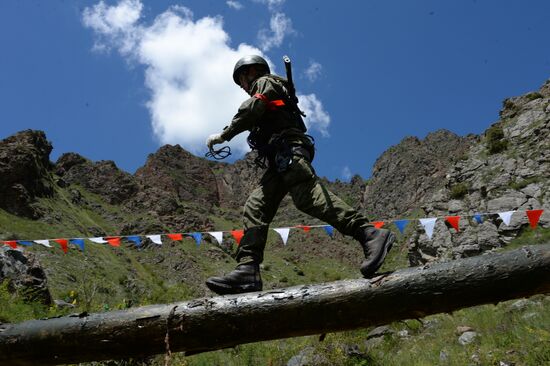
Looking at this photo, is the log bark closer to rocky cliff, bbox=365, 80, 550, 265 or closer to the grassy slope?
the grassy slope

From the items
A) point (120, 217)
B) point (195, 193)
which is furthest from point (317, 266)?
point (195, 193)

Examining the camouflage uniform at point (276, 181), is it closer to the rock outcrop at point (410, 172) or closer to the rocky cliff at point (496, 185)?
the rocky cliff at point (496, 185)

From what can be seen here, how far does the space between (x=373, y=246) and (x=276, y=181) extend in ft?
3.48

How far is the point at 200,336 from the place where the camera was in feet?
10.3

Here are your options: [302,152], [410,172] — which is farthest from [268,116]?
[410,172]

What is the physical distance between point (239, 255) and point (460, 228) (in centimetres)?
1866

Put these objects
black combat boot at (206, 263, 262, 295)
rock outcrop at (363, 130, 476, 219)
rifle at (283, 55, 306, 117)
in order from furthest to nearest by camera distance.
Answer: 1. rock outcrop at (363, 130, 476, 219)
2. rifle at (283, 55, 306, 117)
3. black combat boot at (206, 263, 262, 295)

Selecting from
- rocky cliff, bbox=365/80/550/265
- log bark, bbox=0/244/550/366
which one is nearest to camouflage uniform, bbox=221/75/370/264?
log bark, bbox=0/244/550/366

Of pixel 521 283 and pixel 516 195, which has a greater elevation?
pixel 516 195

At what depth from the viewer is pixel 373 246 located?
11.9 ft

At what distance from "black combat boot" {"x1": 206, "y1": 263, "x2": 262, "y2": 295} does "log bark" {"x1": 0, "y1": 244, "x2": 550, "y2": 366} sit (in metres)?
0.43

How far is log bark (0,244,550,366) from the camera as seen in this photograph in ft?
9.57

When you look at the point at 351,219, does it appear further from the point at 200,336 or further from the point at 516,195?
the point at 516,195

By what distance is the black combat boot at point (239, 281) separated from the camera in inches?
143
